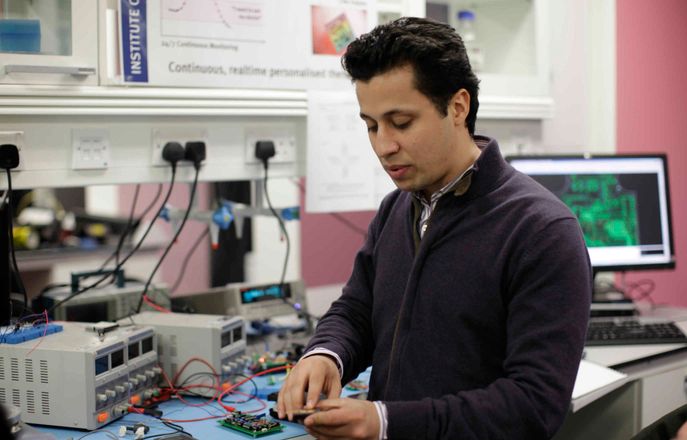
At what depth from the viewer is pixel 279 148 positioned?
2.40 metres

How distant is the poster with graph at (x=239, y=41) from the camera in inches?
82.7

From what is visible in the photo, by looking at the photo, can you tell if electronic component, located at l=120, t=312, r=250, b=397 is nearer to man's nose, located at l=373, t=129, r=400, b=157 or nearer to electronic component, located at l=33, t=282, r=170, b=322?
electronic component, located at l=33, t=282, r=170, b=322

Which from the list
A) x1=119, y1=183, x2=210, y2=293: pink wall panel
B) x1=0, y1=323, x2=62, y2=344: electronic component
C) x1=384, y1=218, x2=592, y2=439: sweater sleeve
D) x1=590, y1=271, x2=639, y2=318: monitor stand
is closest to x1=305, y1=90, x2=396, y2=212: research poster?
x1=590, y1=271, x2=639, y2=318: monitor stand

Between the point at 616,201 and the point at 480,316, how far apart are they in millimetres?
1395

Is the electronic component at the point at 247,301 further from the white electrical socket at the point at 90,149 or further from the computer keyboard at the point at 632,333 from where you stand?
the computer keyboard at the point at 632,333

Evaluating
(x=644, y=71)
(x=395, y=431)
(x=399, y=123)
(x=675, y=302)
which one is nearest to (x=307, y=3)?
(x=399, y=123)

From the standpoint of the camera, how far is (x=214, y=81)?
2211 millimetres

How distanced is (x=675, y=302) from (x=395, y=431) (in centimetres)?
Result: 268

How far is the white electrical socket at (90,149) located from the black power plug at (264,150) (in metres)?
0.43

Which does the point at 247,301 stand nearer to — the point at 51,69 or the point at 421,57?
the point at 51,69

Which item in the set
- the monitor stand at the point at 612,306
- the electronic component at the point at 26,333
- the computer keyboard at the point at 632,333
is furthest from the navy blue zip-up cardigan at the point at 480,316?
the monitor stand at the point at 612,306

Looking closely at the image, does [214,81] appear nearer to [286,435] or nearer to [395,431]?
[286,435]

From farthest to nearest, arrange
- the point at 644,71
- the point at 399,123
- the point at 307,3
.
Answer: the point at 644,71 < the point at 307,3 < the point at 399,123

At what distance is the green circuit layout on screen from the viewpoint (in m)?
2.58
